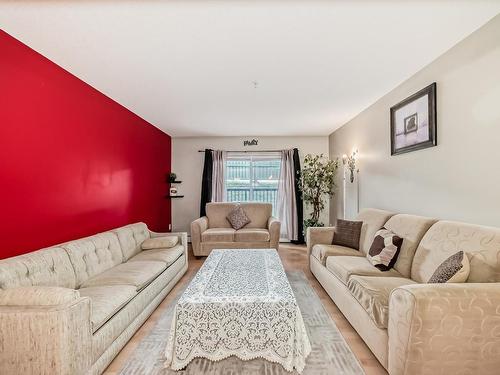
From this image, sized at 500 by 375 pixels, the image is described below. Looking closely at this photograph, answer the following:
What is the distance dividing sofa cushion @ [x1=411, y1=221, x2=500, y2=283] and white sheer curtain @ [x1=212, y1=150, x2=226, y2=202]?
14.5 ft

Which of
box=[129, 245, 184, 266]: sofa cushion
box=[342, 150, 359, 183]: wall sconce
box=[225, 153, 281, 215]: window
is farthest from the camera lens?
box=[225, 153, 281, 215]: window

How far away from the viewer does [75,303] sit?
1590 millimetres

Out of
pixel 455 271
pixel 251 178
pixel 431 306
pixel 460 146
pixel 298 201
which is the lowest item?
pixel 431 306

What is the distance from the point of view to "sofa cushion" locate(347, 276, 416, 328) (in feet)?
6.05

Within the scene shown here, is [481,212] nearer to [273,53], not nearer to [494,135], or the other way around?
[494,135]

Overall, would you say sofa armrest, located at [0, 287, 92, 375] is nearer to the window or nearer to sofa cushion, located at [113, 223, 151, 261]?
sofa cushion, located at [113, 223, 151, 261]

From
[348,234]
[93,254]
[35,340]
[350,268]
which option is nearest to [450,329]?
[350,268]

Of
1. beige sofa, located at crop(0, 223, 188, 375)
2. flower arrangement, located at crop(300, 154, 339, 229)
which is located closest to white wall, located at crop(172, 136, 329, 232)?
flower arrangement, located at crop(300, 154, 339, 229)

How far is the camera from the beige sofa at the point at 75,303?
149 centimetres

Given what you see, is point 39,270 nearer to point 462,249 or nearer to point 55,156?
point 55,156

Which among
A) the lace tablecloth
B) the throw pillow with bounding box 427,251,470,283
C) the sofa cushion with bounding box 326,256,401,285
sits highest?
the throw pillow with bounding box 427,251,470,283

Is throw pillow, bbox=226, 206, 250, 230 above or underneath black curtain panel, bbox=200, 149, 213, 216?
underneath

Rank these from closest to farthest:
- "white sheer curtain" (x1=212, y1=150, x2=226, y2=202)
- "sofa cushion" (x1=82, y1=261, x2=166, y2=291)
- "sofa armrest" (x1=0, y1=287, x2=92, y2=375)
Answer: "sofa armrest" (x1=0, y1=287, x2=92, y2=375), "sofa cushion" (x1=82, y1=261, x2=166, y2=291), "white sheer curtain" (x1=212, y1=150, x2=226, y2=202)

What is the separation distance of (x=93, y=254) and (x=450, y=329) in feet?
9.53
